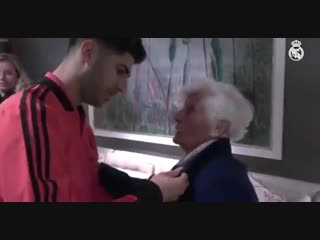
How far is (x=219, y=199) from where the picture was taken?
1.02 metres

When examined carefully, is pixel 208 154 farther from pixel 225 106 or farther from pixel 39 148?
pixel 39 148

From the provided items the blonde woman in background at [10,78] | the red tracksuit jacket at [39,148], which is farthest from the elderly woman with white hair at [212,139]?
the blonde woman in background at [10,78]

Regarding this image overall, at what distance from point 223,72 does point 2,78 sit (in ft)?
3.26

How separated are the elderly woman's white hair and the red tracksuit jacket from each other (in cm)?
55

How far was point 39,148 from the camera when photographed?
65cm

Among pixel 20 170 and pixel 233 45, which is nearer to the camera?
pixel 20 170

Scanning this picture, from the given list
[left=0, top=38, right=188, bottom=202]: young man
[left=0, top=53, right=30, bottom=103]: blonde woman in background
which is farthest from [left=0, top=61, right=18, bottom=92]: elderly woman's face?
[left=0, top=38, right=188, bottom=202]: young man

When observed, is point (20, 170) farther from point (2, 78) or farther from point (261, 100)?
point (2, 78)

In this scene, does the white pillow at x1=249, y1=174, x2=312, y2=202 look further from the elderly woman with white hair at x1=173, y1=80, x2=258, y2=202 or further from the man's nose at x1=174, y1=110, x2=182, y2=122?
the man's nose at x1=174, y1=110, x2=182, y2=122

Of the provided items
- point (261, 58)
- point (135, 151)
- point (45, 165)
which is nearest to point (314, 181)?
point (261, 58)

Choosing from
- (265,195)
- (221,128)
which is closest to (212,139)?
(221,128)

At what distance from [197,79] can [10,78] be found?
2.86ft

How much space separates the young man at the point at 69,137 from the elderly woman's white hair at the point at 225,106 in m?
0.31

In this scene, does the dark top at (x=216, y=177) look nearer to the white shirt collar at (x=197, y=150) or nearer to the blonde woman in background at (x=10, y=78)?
the white shirt collar at (x=197, y=150)
